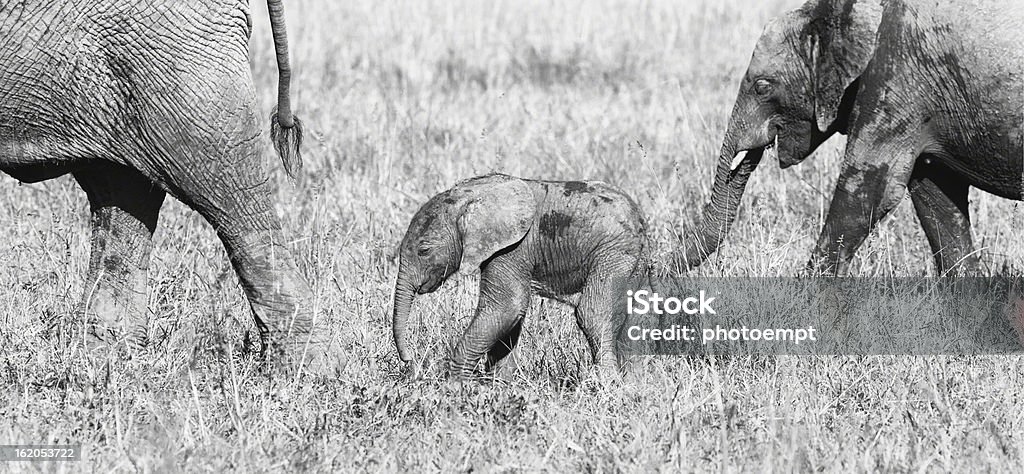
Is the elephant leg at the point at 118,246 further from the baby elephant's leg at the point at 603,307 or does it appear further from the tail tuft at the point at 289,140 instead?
the baby elephant's leg at the point at 603,307

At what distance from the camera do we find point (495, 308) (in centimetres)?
466

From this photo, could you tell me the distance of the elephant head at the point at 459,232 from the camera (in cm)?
457

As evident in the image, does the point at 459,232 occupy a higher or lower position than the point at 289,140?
lower

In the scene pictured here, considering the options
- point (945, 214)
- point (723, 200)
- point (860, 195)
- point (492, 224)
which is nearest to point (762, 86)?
point (723, 200)

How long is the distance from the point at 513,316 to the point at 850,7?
2088mm

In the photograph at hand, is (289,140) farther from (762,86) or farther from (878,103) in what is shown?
(878,103)

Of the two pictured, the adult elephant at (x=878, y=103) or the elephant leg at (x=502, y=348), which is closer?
the elephant leg at (x=502, y=348)

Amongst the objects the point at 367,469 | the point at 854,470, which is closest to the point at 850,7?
the point at 854,470

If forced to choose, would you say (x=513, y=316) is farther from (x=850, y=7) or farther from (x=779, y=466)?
(x=850, y=7)

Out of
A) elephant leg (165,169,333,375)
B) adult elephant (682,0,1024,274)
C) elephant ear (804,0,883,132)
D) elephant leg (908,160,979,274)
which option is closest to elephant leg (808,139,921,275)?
adult elephant (682,0,1024,274)

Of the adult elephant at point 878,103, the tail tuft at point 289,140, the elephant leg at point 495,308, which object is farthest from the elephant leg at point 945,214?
the tail tuft at point 289,140

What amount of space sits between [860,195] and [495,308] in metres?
1.86

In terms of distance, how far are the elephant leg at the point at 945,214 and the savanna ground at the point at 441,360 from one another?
181 mm

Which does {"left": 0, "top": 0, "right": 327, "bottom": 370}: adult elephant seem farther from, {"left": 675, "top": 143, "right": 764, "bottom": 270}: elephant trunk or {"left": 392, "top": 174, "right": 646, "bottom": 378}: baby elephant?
{"left": 675, "top": 143, "right": 764, "bottom": 270}: elephant trunk
